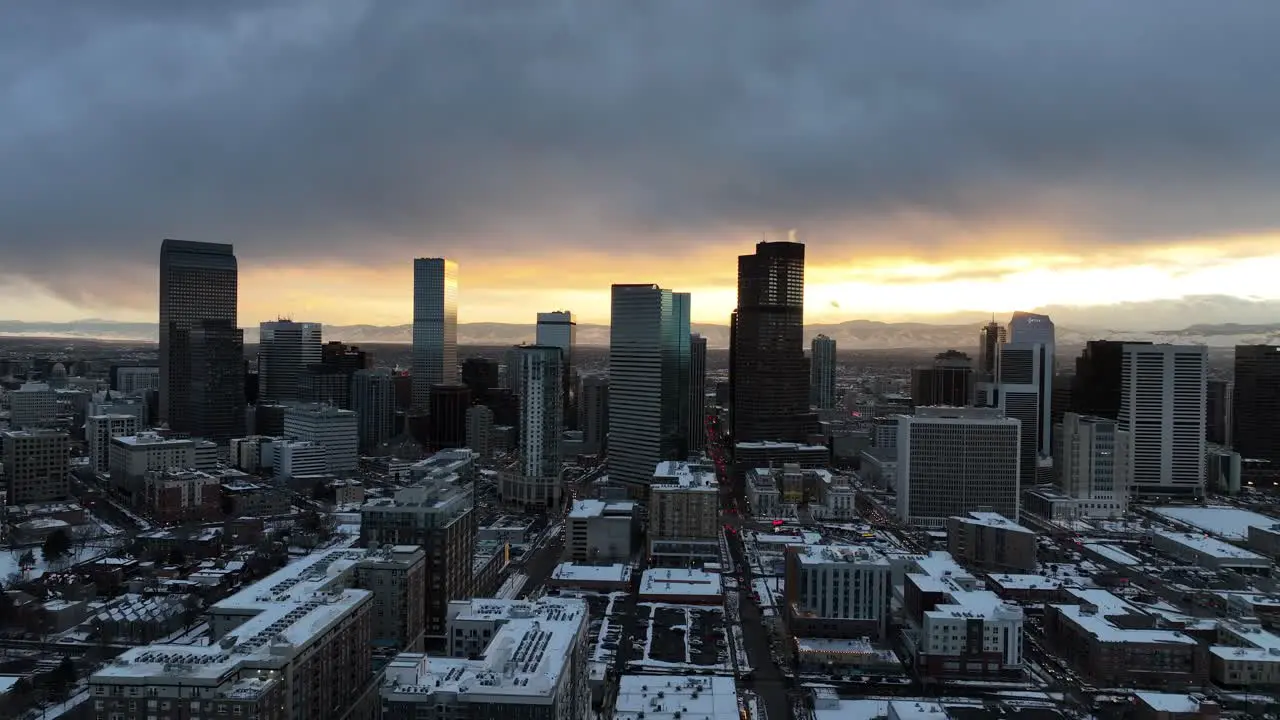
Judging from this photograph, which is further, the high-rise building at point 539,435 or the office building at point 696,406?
the office building at point 696,406

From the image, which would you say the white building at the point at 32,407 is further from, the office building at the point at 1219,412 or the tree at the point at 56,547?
the office building at the point at 1219,412

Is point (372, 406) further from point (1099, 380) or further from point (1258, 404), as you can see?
point (1258, 404)

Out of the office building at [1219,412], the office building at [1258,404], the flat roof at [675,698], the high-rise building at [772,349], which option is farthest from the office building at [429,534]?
the office building at [1219,412]

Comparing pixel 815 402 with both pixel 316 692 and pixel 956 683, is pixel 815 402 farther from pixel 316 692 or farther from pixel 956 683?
pixel 316 692

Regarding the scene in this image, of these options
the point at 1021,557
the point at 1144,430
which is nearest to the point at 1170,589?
the point at 1021,557

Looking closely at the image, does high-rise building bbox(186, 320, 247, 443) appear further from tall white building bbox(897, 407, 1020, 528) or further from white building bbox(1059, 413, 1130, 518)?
white building bbox(1059, 413, 1130, 518)

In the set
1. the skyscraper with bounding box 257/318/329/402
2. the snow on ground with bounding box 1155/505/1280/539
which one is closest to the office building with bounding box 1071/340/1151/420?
the snow on ground with bounding box 1155/505/1280/539

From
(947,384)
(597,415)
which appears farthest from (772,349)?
(947,384)
